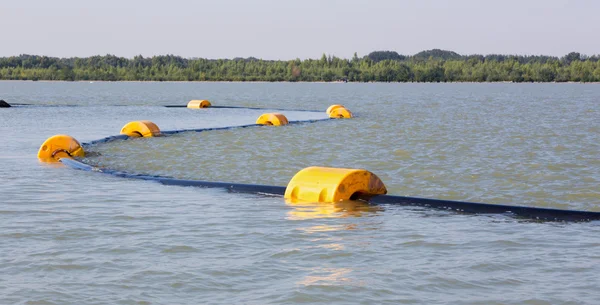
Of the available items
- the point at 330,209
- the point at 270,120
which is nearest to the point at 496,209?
the point at 330,209

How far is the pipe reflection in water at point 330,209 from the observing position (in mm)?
12109

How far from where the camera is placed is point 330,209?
496 inches

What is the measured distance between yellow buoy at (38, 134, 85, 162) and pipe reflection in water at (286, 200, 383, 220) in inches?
346

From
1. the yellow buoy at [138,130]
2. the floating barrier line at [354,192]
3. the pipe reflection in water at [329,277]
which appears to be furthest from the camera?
the yellow buoy at [138,130]

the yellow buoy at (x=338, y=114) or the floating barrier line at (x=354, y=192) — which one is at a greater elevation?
the yellow buoy at (x=338, y=114)

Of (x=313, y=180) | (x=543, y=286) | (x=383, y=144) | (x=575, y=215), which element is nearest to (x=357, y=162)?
(x=383, y=144)

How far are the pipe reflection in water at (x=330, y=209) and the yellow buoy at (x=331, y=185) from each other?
0.14 metres

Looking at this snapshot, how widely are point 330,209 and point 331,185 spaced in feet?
2.07

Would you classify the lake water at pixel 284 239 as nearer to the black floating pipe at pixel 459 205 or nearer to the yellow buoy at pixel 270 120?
the black floating pipe at pixel 459 205

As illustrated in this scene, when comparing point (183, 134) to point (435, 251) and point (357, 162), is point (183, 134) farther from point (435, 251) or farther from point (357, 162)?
point (435, 251)

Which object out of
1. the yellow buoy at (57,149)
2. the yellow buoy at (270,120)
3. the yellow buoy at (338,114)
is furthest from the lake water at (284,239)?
the yellow buoy at (338,114)

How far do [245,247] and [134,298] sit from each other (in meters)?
2.37

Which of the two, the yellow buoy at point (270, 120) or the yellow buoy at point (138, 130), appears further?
the yellow buoy at point (270, 120)

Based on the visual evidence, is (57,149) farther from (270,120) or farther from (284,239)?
(270,120)
